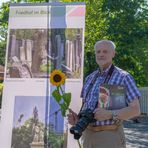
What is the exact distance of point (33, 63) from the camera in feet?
15.1

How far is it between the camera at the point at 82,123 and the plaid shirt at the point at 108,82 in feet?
0.58

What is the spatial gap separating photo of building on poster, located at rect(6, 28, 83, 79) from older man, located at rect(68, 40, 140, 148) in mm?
628

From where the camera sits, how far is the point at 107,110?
3.47 meters

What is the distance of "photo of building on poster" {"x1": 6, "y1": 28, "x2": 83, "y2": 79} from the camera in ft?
14.8

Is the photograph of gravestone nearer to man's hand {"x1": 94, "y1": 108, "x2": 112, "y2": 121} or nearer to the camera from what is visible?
the camera

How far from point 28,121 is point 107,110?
1373 millimetres

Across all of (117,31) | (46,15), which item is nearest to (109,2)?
(117,31)

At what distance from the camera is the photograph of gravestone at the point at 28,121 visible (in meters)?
4.50

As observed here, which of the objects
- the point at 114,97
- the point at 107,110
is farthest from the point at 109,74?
the point at 107,110

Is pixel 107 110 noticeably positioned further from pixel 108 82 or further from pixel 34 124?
pixel 34 124

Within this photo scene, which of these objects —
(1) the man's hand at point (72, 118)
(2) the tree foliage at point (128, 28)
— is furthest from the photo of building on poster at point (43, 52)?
(2) the tree foliage at point (128, 28)

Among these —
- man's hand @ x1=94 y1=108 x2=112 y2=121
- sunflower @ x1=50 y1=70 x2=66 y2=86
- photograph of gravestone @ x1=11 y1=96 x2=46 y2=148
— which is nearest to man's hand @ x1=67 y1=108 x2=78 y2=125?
sunflower @ x1=50 y1=70 x2=66 y2=86

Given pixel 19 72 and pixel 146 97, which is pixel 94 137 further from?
pixel 146 97

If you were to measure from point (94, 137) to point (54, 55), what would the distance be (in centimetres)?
124
